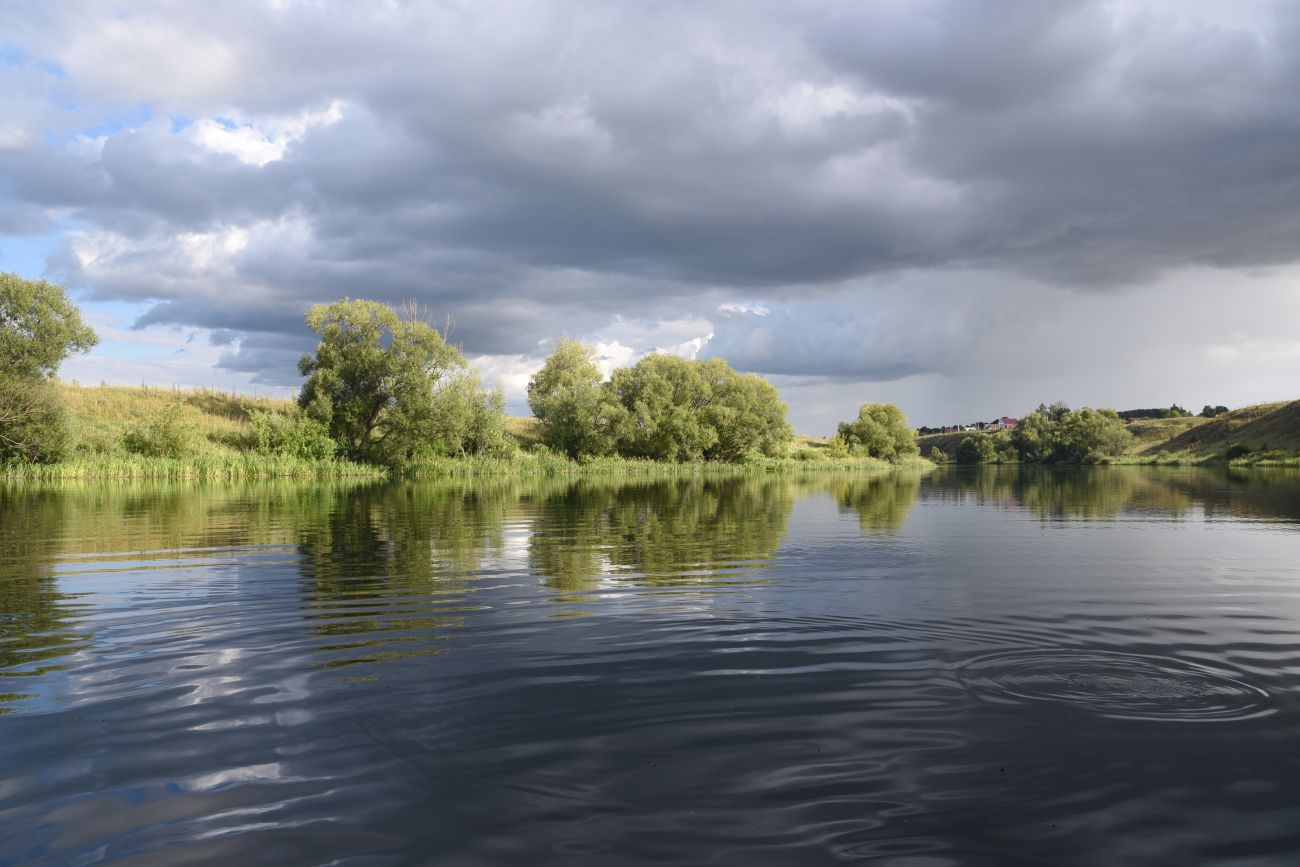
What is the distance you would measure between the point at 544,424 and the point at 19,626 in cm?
7710

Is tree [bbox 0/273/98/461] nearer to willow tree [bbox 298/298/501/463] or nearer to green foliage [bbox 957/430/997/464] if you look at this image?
willow tree [bbox 298/298/501/463]

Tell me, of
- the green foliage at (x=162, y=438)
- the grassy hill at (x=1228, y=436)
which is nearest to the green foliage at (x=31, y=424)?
the green foliage at (x=162, y=438)

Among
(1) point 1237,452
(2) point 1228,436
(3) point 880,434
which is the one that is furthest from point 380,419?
(2) point 1228,436

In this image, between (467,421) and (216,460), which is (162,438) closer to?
(216,460)

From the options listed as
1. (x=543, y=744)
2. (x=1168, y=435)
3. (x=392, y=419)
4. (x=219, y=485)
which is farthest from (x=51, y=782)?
(x=1168, y=435)

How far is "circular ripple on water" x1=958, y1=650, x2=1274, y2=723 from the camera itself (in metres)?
6.69

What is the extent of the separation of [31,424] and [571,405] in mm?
47602

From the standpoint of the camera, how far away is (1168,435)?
541ft

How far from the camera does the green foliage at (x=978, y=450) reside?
17038 cm

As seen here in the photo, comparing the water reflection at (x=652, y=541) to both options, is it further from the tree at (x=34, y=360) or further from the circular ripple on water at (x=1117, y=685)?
the tree at (x=34, y=360)

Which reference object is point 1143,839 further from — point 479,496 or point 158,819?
point 479,496

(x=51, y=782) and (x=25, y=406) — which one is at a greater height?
(x=25, y=406)

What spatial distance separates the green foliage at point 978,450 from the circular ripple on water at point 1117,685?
176 metres

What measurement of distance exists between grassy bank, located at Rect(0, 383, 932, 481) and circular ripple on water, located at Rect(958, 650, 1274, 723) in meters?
52.2
